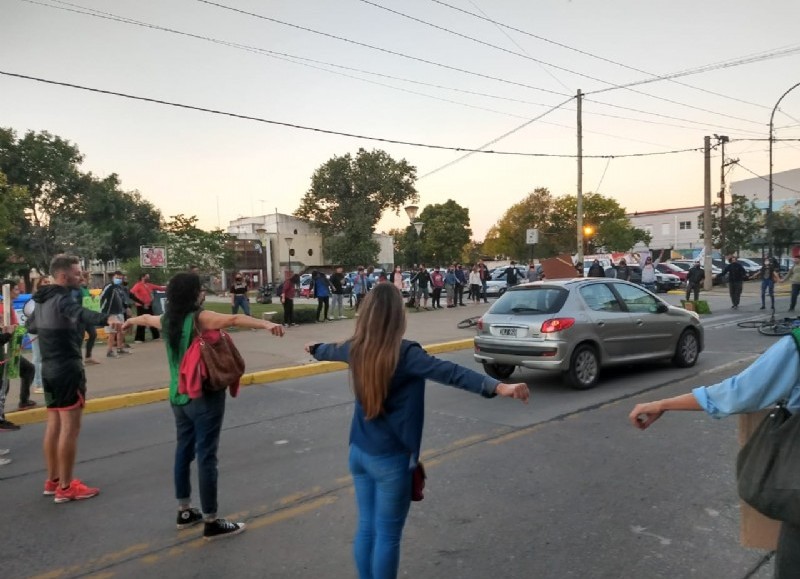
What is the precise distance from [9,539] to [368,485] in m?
2.90

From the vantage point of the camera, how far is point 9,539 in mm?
3977

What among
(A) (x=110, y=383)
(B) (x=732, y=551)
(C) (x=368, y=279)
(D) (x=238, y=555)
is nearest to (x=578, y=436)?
(B) (x=732, y=551)

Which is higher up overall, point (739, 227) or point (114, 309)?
point (739, 227)

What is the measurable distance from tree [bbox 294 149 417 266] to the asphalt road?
53707 millimetres

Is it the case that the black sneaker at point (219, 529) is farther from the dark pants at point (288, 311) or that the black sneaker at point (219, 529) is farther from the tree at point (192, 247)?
the tree at point (192, 247)

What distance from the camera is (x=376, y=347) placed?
8.73 ft

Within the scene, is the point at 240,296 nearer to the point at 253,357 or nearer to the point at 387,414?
the point at 253,357

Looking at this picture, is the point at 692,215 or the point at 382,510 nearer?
the point at 382,510

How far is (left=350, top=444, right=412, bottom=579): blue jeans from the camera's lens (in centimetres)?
263

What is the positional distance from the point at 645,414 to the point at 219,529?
9.28ft

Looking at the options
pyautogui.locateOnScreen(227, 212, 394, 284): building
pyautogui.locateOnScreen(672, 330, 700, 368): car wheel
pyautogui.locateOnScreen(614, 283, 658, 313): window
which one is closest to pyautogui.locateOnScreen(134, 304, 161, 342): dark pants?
pyautogui.locateOnScreen(614, 283, 658, 313): window

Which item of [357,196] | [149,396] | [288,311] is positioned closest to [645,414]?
[149,396]

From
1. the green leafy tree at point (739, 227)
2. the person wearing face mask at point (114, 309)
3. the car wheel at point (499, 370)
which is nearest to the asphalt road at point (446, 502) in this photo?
the car wheel at point (499, 370)

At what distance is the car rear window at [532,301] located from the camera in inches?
318
